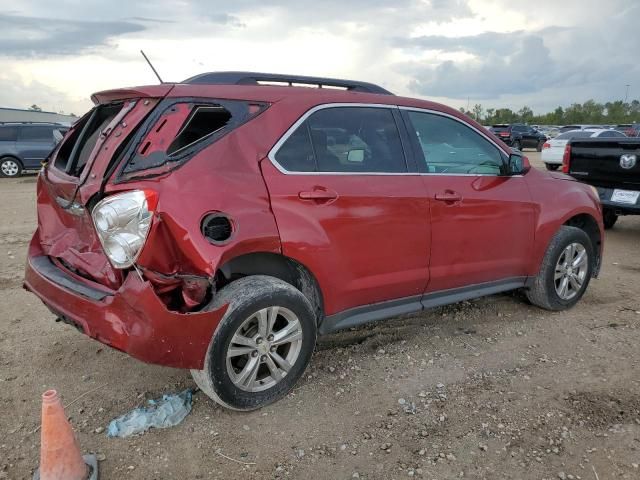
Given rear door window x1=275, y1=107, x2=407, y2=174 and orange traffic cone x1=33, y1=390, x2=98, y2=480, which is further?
rear door window x1=275, y1=107, x2=407, y2=174

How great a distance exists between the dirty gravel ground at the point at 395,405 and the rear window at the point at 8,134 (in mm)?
13401

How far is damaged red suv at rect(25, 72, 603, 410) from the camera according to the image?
262 centimetres

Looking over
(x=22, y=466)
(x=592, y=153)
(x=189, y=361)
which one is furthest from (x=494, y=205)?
(x=592, y=153)

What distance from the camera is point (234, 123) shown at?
290 cm

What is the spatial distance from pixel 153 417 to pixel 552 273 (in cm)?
331

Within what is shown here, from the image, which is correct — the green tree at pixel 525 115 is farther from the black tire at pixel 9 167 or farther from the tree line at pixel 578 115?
the black tire at pixel 9 167

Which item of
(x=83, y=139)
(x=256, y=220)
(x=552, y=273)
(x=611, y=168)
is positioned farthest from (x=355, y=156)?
(x=611, y=168)

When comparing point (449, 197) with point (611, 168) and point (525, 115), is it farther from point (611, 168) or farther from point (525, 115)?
point (525, 115)

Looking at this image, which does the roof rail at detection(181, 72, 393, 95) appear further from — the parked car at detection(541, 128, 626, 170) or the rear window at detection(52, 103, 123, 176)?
the parked car at detection(541, 128, 626, 170)

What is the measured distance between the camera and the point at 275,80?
3428mm

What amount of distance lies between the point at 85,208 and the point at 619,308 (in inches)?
173

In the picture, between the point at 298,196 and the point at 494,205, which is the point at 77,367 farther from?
the point at 494,205

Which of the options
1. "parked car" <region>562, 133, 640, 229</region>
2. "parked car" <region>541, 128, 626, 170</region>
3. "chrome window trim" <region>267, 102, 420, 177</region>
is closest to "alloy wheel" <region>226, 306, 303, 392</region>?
"chrome window trim" <region>267, 102, 420, 177</region>

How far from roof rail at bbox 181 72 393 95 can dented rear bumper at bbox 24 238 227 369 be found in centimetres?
130
